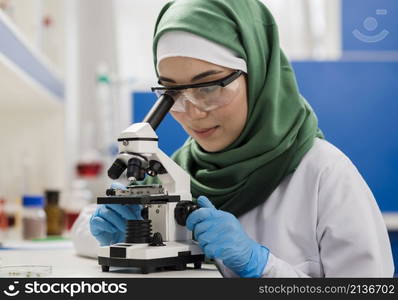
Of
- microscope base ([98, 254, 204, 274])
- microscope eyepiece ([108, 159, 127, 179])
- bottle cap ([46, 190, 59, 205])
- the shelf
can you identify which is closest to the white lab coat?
microscope base ([98, 254, 204, 274])

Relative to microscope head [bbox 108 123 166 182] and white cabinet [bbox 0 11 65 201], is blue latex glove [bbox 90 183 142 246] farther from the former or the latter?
white cabinet [bbox 0 11 65 201]

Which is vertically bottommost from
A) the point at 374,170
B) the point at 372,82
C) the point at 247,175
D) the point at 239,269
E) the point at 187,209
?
→ the point at 239,269

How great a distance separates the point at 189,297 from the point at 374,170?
72.6 inches

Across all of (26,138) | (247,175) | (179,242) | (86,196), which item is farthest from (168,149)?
(179,242)

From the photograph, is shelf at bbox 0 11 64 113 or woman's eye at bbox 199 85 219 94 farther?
shelf at bbox 0 11 64 113

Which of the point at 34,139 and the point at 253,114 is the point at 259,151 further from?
the point at 34,139

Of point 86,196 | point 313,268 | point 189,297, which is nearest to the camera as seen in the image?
point 189,297

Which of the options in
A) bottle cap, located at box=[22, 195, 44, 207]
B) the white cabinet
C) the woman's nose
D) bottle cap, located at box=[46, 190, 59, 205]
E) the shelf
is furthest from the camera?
the white cabinet

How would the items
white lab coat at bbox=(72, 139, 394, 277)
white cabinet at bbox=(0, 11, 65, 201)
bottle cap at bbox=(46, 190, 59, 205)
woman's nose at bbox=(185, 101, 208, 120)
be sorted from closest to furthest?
white lab coat at bbox=(72, 139, 394, 277)
woman's nose at bbox=(185, 101, 208, 120)
bottle cap at bbox=(46, 190, 59, 205)
white cabinet at bbox=(0, 11, 65, 201)

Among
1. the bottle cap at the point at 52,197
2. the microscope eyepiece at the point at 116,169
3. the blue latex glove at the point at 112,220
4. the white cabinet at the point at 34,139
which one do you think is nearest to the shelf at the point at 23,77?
the white cabinet at the point at 34,139

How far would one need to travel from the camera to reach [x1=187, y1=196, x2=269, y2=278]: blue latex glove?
1174mm

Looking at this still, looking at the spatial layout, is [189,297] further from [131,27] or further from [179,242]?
[131,27]

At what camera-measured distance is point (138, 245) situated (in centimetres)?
118

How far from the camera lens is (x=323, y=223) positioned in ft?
4.49
